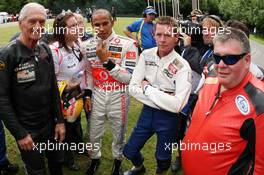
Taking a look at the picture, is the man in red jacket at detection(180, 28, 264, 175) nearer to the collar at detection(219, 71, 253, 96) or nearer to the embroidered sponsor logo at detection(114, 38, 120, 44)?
the collar at detection(219, 71, 253, 96)

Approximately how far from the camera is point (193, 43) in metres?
4.70

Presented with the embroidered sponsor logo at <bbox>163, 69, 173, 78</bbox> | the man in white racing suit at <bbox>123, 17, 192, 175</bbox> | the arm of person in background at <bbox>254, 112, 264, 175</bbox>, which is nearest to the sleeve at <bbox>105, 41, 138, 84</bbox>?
the man in white racing suit at <bbox>123, 17, 192, 175</bbox>

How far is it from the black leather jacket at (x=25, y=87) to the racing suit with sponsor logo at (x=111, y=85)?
0.89 metres

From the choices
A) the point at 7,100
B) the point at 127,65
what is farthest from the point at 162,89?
the point at 7,100

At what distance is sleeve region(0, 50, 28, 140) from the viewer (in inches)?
124

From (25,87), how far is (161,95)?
4.67ft

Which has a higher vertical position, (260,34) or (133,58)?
(133,58)

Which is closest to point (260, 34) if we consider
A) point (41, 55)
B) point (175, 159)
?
point (175, 159)

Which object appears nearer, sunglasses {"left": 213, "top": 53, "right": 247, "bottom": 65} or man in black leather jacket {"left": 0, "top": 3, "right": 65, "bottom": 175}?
sunglasses {"left": 213, "top": 53, "right": 247, "bottom": 65}

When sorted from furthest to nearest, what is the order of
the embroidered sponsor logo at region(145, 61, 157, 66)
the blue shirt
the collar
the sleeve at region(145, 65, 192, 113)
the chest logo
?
the blue shirt, the embroidered sponsor logo at region(145, 61, 157, 66), the sleeve at region(145, 65, 192, 113), the collar, the chest logo

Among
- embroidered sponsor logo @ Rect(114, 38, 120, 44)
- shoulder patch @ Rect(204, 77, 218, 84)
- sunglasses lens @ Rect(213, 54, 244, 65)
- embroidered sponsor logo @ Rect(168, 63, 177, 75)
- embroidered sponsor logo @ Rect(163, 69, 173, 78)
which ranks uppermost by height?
sunglasses lens @ Rect(213, 54, 244, 65)

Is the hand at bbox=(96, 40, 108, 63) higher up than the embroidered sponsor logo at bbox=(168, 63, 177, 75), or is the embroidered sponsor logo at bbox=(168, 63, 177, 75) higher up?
the hand at bbox=(96, 40, 108, 63)

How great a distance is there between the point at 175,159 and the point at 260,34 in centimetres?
2547

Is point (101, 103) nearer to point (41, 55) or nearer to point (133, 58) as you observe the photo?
point (133, 58)
